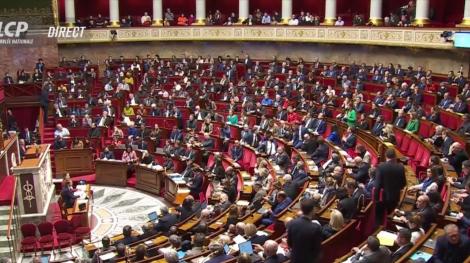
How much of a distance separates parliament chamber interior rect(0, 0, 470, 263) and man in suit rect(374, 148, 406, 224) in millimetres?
26

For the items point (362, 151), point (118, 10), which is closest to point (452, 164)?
point (362, 151)

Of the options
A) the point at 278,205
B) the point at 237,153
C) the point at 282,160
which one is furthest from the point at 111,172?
the point at 278,205

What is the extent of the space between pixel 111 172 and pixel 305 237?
10952mm

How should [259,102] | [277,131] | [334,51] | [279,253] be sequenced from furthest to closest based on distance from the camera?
[334,51] < [259,102] < [277,131] < [279,253]

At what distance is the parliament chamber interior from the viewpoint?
26.0 feet

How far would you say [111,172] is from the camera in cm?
1595

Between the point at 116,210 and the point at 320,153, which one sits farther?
the point at 116,210

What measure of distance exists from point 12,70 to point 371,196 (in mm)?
20856

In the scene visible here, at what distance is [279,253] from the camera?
6695mm

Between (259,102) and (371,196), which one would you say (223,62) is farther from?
(371,196)

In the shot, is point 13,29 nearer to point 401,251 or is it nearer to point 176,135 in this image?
point 176,135

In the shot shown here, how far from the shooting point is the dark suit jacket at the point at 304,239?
5848mm

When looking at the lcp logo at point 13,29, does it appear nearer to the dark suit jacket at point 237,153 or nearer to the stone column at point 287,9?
the stone column at point 287,9

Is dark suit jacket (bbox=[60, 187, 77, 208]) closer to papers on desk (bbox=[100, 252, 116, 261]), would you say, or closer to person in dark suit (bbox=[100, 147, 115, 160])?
person in dark suit (bbox=[100, 147, 115, 160])
